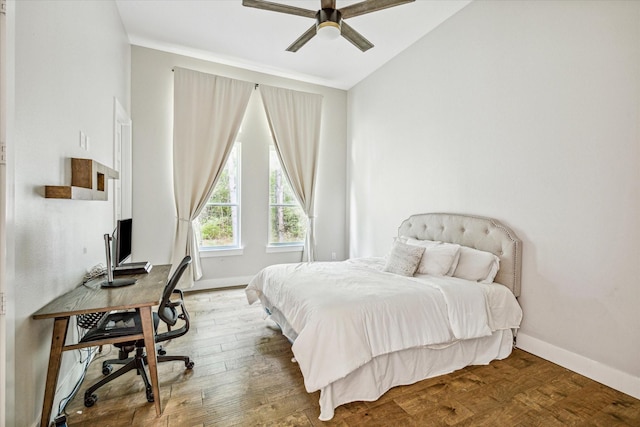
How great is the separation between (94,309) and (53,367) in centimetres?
35

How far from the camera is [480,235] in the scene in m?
2.93

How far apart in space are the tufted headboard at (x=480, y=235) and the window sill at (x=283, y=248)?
2.05 metres

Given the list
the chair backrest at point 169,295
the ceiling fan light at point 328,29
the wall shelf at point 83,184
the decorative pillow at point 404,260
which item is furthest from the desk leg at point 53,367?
the ceiling fan light at point 328,29

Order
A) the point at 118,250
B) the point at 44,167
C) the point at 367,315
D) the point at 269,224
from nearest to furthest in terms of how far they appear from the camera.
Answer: the point at 44,167, the point at 367,315, the point at 118,250, the point at 269,224

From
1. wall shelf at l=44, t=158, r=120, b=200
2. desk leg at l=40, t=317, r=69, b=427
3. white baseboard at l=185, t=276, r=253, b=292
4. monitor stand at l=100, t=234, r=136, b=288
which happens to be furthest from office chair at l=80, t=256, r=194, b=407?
white baseboard at l=185, t=276, r=253, b=292

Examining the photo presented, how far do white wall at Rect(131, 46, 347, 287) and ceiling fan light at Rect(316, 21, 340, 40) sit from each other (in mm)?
2387

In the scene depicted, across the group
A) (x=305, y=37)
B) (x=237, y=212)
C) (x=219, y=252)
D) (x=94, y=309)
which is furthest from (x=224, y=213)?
(x=94, y=309)

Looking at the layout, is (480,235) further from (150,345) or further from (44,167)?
A: (44,167)

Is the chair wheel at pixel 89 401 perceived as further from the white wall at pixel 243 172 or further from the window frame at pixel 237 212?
the window frame at pixel 237 212

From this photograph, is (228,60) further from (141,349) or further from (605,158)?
(605,158)

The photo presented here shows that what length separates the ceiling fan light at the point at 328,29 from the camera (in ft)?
8.16

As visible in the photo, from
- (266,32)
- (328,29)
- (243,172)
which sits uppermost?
(266,32)

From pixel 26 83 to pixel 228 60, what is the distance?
10.8 ft

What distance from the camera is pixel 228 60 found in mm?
4398
